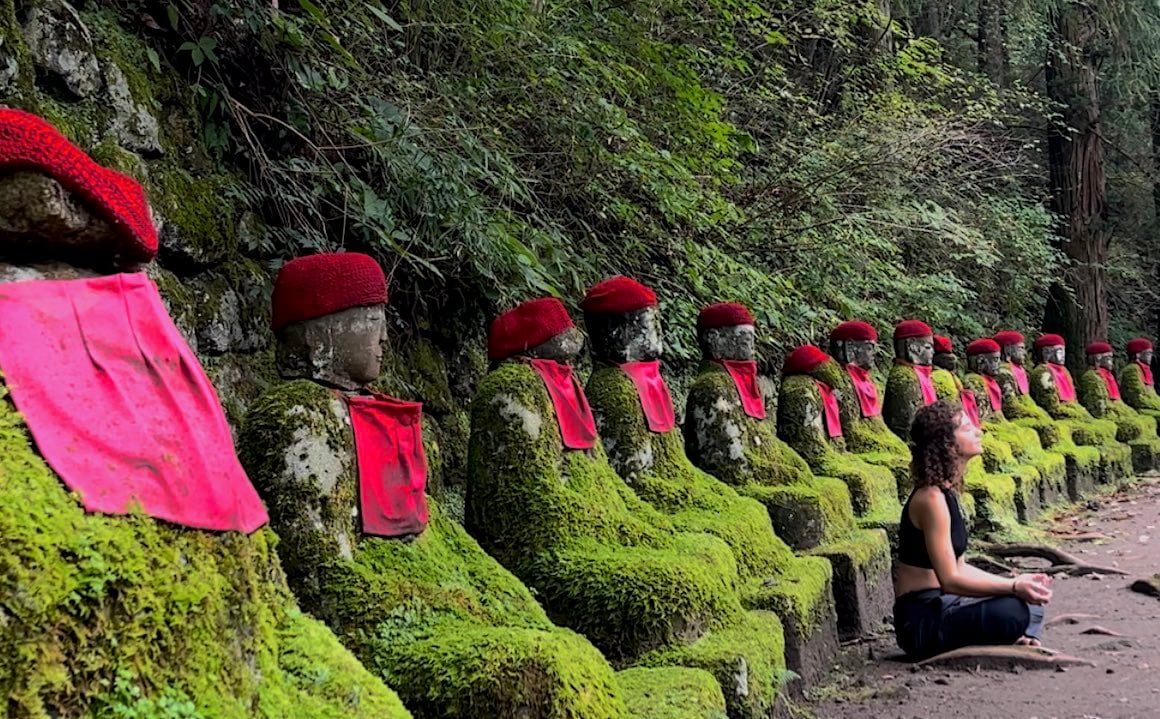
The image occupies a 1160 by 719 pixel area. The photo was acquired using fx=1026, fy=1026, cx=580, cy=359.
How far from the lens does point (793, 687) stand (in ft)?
14.7

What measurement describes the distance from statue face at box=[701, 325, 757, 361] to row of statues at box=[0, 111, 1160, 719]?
0.02 meters

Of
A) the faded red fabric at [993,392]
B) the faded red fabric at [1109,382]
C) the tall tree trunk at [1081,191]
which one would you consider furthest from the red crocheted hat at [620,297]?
the tall tree trunk at [1081,191]

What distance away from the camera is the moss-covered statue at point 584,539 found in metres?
3.61

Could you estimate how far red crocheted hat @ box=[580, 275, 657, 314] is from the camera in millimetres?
4965

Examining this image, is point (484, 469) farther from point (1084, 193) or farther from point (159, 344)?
point (1084, 193)

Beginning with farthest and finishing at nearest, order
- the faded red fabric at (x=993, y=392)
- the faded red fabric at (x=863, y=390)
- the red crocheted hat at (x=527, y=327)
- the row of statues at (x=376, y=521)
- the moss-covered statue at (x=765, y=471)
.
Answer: the faded red fabric at (x=993, y=392) → the faded red fabric at (x=863, y=390) → the moss-covered statue at (x=765, y=471) → the red crocheted hat at (x=527, y=327) → the row of statues at (x=376, y=521)

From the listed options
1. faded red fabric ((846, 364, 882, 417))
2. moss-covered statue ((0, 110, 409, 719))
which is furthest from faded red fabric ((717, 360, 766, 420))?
moss-covered statue ((0, 110, 409, 719))

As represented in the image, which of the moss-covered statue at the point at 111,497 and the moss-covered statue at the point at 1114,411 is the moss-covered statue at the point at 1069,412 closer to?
the moss-covered statue at the point at 1114,411

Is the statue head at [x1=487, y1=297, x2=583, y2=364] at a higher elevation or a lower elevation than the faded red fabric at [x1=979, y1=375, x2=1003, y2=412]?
higher

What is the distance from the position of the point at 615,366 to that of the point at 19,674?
3818 mm

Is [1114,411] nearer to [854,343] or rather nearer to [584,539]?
[854,343]

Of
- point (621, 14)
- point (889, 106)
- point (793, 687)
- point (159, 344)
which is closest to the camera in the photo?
point (159, 344)

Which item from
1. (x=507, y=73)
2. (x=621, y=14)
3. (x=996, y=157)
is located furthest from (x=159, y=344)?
(x=996, y=157)

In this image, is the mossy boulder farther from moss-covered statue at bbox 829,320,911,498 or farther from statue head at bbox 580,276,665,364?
moss-covered statue at bbox 829,320,911,498
